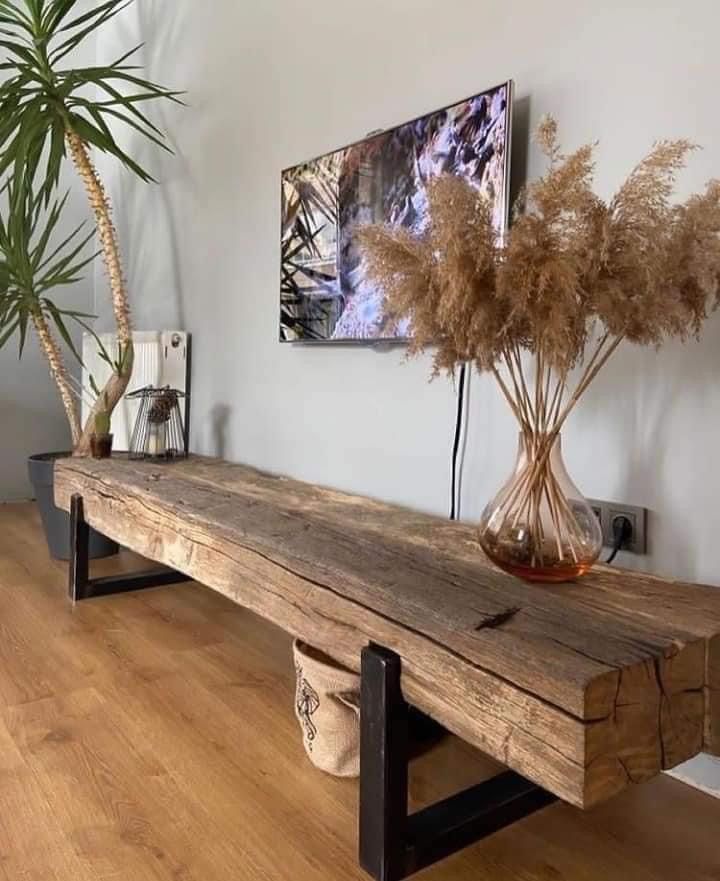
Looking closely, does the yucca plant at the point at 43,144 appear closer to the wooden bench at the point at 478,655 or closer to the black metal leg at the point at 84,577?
the black metal leg at the point at 84,577

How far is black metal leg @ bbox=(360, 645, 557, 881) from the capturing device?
1097 millimetres

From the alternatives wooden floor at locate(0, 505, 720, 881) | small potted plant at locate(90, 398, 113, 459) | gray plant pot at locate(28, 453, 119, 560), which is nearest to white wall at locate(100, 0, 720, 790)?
wooden floor at locate(0, 505, 720, 881)

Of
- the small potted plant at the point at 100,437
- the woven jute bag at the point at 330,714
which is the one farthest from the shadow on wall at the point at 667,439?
the small potted plant at the point at 100,437

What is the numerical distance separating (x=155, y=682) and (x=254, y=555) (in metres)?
0.57

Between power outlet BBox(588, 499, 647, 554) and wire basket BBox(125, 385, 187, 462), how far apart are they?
171cm

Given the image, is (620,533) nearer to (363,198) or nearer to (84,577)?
(363,198)

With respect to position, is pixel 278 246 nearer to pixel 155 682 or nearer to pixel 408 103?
pixel 408 103

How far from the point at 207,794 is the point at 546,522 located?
79cm

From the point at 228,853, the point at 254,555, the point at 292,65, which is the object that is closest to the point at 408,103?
the point at 292,65

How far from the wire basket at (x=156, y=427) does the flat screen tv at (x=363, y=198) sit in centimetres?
59

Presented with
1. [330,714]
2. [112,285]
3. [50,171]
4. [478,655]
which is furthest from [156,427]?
[478,655]

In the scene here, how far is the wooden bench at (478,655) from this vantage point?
0.89 metres

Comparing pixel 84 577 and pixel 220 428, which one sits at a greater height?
pixel 220 428

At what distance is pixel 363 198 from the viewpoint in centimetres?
208
